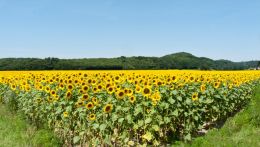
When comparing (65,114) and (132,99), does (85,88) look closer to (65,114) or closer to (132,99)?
(65,114)

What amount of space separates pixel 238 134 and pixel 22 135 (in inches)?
202

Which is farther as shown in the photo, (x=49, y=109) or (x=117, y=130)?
(x=49, y=109)

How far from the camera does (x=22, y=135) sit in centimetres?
938

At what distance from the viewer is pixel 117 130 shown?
8.54 meters

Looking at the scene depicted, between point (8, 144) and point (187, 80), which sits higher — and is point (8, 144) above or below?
below

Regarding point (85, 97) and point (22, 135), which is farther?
point (22, 135)

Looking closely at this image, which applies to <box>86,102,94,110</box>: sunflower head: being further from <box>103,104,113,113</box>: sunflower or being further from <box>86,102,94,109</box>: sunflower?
<box>103,104,113,113</box>: sunflower

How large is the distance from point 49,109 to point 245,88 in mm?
8605

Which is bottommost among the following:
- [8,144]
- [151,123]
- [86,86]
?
[8,144]

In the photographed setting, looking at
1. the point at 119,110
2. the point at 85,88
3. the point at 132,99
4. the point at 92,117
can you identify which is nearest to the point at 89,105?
the point at 92,117

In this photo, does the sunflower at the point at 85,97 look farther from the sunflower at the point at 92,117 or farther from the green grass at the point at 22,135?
the green grass at the point at 22,135

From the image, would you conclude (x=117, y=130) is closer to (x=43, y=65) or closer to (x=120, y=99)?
(x=120, y=99)

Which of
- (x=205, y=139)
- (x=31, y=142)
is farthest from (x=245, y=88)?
(x=31, y=142)

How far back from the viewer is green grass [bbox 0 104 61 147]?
332 inches
